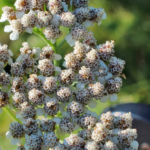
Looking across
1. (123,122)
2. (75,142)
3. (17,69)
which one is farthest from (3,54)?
(123,122)

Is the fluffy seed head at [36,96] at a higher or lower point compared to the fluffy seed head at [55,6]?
lower

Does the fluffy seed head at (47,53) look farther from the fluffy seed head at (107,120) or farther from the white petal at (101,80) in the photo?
the fluffy seed head at (107,120)

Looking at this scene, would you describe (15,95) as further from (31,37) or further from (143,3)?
(143,3)

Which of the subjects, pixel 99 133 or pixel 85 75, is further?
pixel 85 75

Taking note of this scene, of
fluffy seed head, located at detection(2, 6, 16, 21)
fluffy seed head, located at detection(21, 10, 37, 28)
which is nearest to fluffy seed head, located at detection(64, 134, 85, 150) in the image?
fluffy seed head, located at detection(21, 10, 37, 28)

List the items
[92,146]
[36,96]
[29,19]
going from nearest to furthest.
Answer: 1. [92,146]
2. [36,96]
3. [29,19]

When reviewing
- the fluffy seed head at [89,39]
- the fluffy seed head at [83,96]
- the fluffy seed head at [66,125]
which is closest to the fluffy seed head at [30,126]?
the fluffy seed head at [66,125]

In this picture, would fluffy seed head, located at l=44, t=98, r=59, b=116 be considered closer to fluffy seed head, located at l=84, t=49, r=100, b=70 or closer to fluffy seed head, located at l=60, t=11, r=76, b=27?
fluffy seed head, located at l=84, t=49, r=100, b=70

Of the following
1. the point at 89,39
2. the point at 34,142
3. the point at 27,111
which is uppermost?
the point at 89,39

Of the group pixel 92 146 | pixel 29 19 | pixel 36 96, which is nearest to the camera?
pixel 92 146

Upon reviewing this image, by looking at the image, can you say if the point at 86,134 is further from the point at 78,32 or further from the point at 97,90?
the point at 78,32
